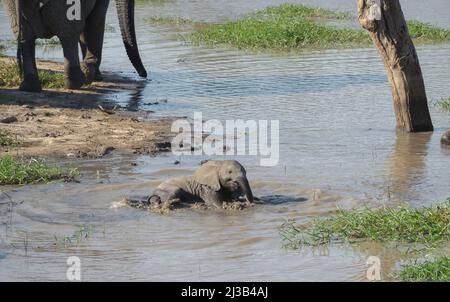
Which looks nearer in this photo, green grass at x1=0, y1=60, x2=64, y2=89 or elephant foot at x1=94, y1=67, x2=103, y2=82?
green grass at x1=0, y1=60, x2=64, y2=89

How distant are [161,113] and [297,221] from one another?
4.96m

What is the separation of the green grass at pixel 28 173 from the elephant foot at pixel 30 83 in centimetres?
365

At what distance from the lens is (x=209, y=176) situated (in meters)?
9.03

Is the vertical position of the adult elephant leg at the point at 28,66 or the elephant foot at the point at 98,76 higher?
the adult elephant leg at the point at 28,66

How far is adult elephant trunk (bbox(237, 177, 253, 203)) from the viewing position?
8859 millimetres

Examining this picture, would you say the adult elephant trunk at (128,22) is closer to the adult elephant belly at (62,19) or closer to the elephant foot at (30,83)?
the adult elephant belly at (62,19)

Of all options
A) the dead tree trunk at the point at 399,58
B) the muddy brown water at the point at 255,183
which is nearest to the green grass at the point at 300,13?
the muddy brown water at the point at 255,183

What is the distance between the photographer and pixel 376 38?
11.3 m

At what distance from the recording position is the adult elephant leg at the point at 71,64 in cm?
1399

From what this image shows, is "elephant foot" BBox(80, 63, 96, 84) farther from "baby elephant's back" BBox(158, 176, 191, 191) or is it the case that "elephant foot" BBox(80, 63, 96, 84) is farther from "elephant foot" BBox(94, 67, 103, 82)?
"baby elephant's back" BBox(158, 176, 191, 191)

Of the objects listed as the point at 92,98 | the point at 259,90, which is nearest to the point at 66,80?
the point at 92,98

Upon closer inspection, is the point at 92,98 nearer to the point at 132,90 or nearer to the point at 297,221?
the point at 132,90

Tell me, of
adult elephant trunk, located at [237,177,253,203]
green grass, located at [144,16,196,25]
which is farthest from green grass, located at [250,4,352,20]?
adult elephant trunk, located at [237,177,253,203]

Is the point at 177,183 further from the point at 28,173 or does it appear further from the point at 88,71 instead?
the point at 88,71
